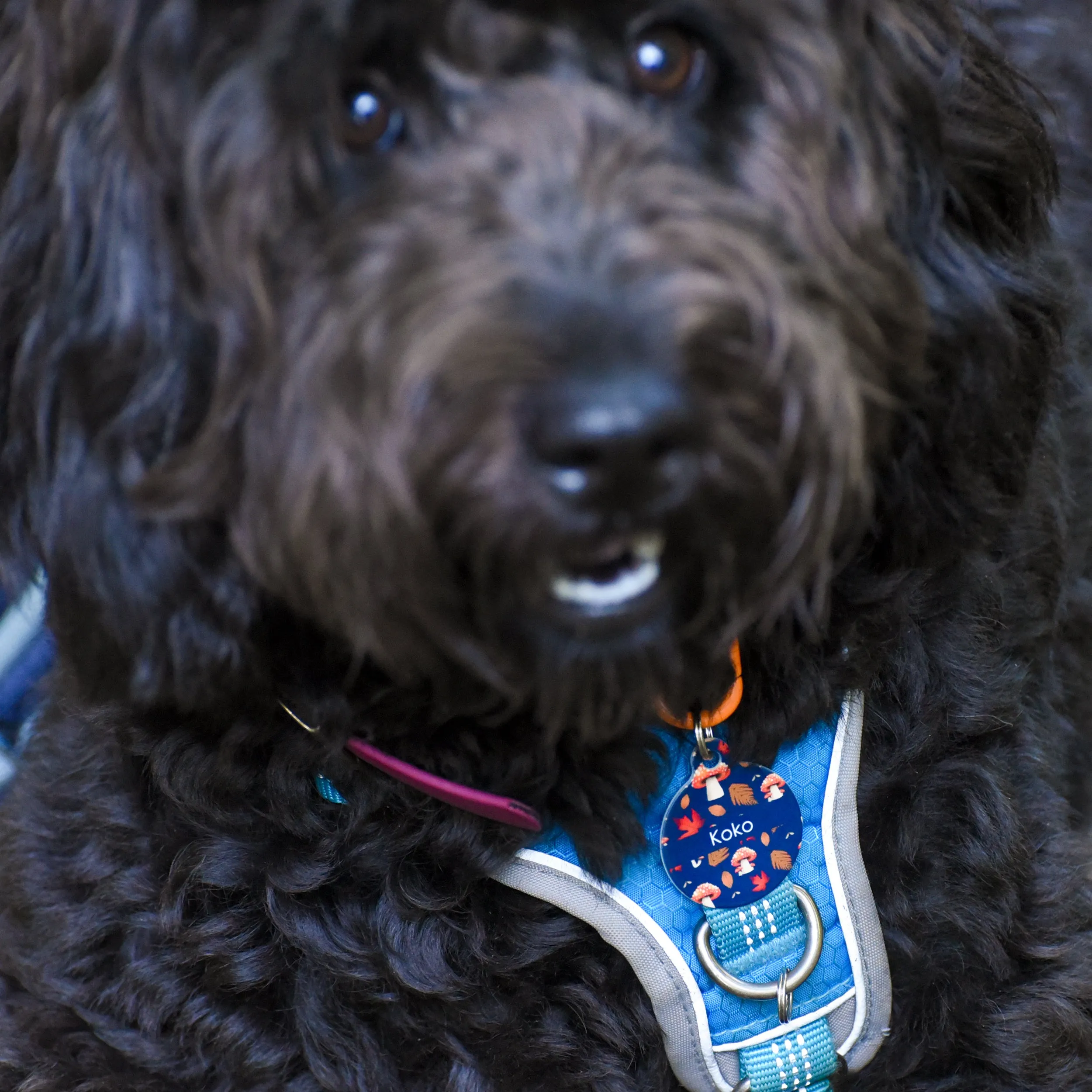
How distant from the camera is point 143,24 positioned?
3.52 feet

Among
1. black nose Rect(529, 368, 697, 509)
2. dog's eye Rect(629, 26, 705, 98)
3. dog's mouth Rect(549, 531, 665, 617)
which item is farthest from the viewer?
dog's eye Rect(629, 26, 705, 98)

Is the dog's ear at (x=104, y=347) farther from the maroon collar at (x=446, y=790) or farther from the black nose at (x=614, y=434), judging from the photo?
the black nose at (x=614, y=434)

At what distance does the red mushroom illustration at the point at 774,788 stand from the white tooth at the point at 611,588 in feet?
1.36

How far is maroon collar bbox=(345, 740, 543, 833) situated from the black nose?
45 centimetres

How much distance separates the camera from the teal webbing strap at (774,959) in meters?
1.39

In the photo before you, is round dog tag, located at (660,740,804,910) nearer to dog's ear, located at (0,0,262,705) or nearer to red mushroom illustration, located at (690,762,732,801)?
red mushroom illustration, located at (690,762,732,801)

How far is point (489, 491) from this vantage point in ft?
3.18

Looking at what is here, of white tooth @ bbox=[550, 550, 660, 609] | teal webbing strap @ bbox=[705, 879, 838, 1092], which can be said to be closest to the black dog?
white tooth @ bbox=[550, 550, 660, 609]

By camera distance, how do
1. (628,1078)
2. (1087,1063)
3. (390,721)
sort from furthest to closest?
(1087,1063)
(628,1078)
(390,721)

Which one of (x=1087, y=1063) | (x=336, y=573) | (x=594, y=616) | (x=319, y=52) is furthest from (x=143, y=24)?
(x=1087, y=1063)

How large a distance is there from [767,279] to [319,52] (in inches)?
14.4

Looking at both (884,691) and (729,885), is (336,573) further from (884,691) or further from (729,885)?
(884,691)

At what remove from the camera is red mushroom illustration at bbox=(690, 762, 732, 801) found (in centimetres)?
140

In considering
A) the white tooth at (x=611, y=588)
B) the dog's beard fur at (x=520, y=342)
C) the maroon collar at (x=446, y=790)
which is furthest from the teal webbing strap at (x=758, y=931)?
the white tooth at (x=611, y=588)
